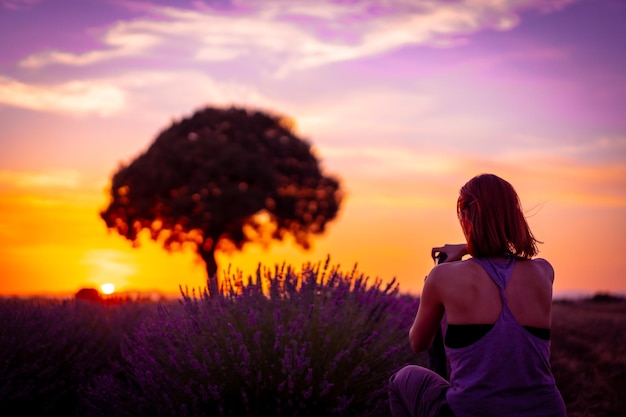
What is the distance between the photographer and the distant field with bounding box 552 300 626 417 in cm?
711

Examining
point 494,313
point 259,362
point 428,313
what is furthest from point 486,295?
point 259,362

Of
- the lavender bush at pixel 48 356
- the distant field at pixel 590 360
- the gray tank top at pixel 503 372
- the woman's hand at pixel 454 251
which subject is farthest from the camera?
the distant field at pixel 590 360

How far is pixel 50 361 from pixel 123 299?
10.1 ft

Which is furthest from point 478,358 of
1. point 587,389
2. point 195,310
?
point 587,389

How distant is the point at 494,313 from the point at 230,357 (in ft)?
7.52

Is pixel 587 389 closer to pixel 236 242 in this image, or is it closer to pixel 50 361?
pixel 50 361

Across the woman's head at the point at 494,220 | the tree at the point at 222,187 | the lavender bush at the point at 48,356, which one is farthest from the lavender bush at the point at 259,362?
the tree at the point at 222,187

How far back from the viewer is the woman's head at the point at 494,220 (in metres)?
3.06

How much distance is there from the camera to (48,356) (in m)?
5.94

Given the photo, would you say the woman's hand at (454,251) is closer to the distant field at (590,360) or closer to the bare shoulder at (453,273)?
the bare shoulder at (453,273)

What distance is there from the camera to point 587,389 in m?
7.62

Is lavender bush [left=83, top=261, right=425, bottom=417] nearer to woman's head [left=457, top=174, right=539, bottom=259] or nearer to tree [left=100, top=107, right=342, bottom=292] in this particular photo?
woman's head [left=457, top=174, right=539, bottom=259]

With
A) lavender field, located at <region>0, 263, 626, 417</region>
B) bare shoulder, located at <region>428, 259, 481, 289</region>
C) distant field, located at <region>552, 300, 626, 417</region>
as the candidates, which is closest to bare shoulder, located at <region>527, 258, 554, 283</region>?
bare shoulder, located at <region>428, 259, 481, 289</region>

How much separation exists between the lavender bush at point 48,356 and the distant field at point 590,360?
4.33 m
